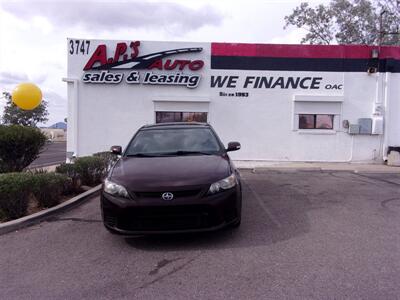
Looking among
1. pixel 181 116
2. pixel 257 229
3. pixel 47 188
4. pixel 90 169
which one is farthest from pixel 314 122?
pixel 47 188

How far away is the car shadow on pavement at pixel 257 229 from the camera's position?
17.5 feet

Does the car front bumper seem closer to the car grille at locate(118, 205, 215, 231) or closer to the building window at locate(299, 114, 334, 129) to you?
the car grille at locate(118, 205, 215, 231)

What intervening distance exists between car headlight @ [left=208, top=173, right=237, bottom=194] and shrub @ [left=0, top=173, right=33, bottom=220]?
3.30 metres

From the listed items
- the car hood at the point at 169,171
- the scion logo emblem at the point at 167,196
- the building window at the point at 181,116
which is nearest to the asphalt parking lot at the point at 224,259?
the scion logo emblem at the point at 167,196

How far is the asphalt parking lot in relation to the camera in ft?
13.2

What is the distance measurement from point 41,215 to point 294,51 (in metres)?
11.6

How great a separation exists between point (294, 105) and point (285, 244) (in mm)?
10902

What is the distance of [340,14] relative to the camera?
33.0 meters

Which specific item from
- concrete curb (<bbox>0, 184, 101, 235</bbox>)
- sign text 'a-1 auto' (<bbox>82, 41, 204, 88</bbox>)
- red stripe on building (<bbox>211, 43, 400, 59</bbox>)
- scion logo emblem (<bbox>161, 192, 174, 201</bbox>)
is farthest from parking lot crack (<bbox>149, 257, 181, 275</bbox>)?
red stripe on building (<bbox>211, 43, 400, 59</bbox>)

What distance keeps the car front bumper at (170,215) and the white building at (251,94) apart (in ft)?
34.9

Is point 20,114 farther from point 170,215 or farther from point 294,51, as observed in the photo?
point 170,215

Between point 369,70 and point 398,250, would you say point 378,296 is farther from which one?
point 369,70

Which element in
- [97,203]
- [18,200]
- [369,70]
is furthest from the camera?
[369,70]

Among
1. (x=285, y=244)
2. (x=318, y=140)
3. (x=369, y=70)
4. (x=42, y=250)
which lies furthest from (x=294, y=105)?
(x=42, y=250)
